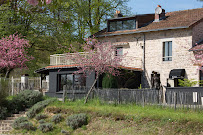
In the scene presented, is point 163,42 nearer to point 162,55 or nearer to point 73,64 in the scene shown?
point 162,55

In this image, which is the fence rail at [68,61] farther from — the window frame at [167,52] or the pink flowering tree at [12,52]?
the pink flowering tree at [12,52]

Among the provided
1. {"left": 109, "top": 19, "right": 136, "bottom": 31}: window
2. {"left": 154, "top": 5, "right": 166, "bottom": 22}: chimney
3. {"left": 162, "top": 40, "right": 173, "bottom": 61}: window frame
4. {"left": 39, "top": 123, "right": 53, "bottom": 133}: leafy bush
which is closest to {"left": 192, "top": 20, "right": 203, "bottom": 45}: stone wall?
{"left": 162, "top": 40, "right": 173, "bottom": 61}: window frame

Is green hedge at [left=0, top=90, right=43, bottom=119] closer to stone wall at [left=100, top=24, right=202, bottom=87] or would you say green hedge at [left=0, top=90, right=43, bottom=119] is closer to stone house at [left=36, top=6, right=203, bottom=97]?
stone house at [left=36, top=6, right=203, bottom=97]

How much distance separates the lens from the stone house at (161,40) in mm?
27812

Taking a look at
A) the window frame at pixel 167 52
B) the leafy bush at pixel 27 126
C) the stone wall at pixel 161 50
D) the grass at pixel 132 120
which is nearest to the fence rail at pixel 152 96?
the grass at pixel 132 120

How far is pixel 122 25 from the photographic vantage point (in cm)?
3262

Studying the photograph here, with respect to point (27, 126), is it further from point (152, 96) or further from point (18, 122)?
point (152, 96)

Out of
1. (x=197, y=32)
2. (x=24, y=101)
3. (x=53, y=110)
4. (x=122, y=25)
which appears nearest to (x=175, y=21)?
(x=197, y=32)

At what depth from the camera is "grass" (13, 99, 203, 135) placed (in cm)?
1477

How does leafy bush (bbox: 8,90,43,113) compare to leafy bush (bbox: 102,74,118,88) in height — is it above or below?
below

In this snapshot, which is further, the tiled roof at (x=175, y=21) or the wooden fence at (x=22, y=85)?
the wooden fence at (x=22, y=85)

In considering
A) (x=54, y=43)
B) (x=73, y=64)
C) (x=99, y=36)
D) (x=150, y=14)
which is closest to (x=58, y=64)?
(x=73, y=64)

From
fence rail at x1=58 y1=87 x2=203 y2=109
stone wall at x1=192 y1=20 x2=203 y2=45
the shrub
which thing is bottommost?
the shrub

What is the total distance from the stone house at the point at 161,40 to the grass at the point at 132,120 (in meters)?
8.60
